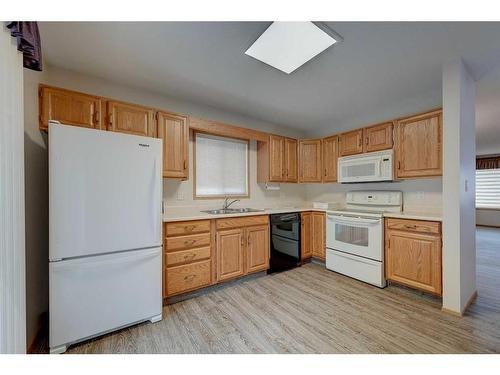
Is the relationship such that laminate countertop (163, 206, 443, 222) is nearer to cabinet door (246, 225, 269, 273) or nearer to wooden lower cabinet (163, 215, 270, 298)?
wooden lower cabinet (163, 215, 270, 298)

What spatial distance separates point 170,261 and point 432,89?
364cm

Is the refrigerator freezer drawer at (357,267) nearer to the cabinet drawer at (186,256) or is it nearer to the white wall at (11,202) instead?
the cabinet drawer at (186,256)

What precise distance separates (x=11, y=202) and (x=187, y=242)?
1.48 metres

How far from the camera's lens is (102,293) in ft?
5.65

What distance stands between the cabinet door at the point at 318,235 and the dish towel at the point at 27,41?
3.42 m

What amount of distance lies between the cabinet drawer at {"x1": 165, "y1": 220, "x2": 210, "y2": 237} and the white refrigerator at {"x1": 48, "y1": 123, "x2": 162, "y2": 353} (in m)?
0.27

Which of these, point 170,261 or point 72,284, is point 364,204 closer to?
point 170,261

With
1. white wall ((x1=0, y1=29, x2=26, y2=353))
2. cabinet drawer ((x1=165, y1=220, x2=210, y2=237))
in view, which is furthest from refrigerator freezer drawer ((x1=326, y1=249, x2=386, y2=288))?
white wall ((x1=0, y1=29, x2=26, y2=353))

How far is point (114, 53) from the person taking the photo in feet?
6.27

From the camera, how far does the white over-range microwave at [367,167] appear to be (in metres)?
2.84

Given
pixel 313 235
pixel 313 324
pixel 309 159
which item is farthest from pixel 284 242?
pixel 309 159

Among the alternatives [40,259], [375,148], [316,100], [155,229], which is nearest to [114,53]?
[155,229]

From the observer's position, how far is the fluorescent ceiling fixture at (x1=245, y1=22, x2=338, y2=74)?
154 centimetres
